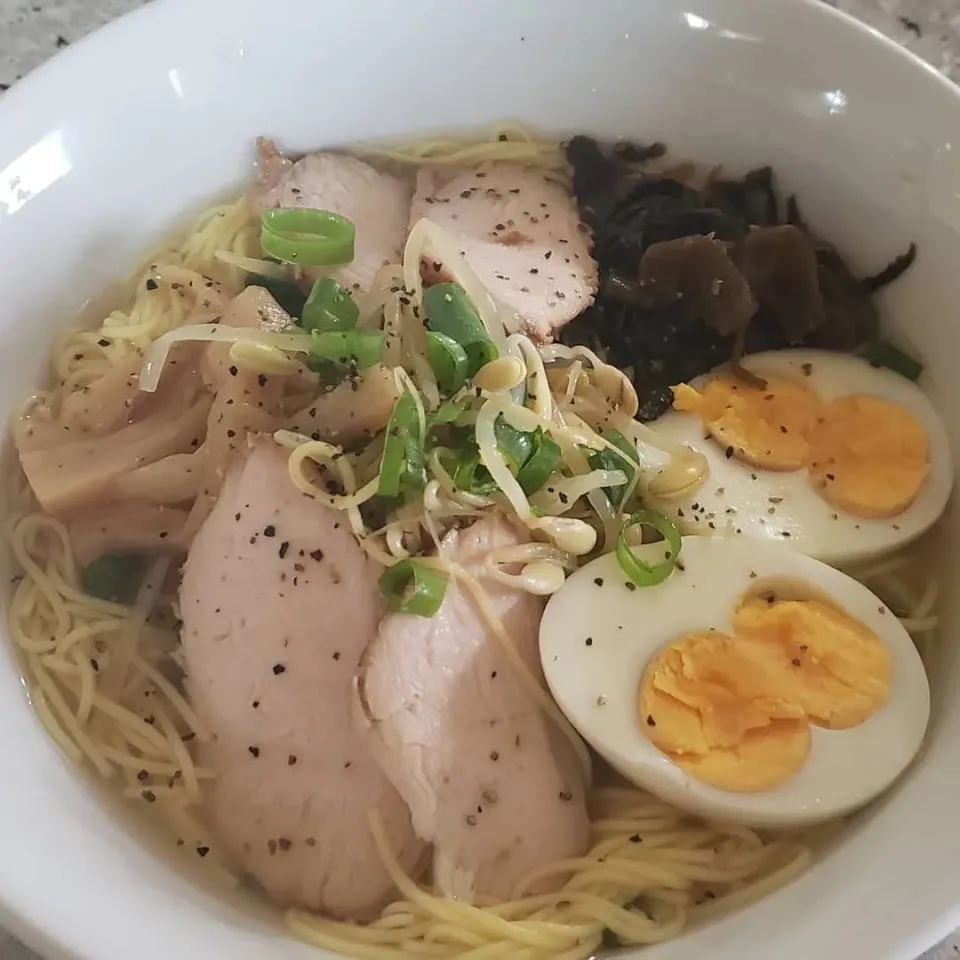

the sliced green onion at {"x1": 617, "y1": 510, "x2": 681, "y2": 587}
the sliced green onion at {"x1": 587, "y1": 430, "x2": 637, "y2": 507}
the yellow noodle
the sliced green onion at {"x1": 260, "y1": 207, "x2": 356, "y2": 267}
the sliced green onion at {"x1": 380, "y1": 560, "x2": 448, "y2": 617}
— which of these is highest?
the sliced green onion at {"x1": 260, "y1": 207, "x2": 356, "y2": 267}

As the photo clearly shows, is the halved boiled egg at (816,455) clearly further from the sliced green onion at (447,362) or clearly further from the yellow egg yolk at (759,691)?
the sliced green onion at (447,362)

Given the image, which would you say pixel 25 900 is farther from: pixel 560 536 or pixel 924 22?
pixel 924 22

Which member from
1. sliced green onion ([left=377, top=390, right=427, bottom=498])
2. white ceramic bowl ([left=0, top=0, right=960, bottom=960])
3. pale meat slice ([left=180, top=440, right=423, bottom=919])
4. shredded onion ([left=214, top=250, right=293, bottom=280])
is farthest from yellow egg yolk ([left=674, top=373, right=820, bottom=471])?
shredded onion ([left=214, top=250, right=293, bottom=280])

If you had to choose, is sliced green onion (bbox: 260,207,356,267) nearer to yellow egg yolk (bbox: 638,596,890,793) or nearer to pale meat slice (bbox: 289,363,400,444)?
pale meat slice (bbox: 289,363,400,444)

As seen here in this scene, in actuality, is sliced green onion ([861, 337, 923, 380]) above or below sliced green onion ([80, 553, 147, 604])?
above

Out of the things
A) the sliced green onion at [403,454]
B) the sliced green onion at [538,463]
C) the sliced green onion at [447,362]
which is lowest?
the sliced green onion at [538,463]

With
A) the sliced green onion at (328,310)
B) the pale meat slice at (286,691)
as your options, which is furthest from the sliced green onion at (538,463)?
the sliced green onion at (328,310)
